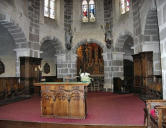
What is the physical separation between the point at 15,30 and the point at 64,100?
6025 mm

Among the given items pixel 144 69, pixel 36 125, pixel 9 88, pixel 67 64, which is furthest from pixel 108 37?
pixel 36 125

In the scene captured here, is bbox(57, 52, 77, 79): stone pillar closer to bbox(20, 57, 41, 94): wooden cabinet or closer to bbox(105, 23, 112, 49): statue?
bbox(105, 23, 112, 49): statue

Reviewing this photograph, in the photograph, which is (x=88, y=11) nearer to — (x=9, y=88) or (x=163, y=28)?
(x=9, y=88)

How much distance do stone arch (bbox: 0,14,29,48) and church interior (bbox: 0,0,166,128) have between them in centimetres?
5

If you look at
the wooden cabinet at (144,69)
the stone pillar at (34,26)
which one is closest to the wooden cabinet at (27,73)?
the stone pillar at (34,26)

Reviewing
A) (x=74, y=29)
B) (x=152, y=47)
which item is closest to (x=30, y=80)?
(x=74, y=29)

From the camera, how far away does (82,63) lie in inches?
531

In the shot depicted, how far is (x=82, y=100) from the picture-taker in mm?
4652

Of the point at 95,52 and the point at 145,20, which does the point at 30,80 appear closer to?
the point at 95,52

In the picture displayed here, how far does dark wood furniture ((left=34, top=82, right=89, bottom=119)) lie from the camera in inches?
184

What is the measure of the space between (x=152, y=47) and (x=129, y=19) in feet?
9.24

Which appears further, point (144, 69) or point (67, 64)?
point (67, 64)

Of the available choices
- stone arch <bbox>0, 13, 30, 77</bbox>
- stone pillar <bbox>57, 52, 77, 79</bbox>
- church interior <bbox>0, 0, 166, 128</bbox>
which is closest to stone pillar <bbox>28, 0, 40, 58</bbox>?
church interior <bbox>0, 0, 166, 128</bbox>

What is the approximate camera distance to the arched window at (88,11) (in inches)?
505
